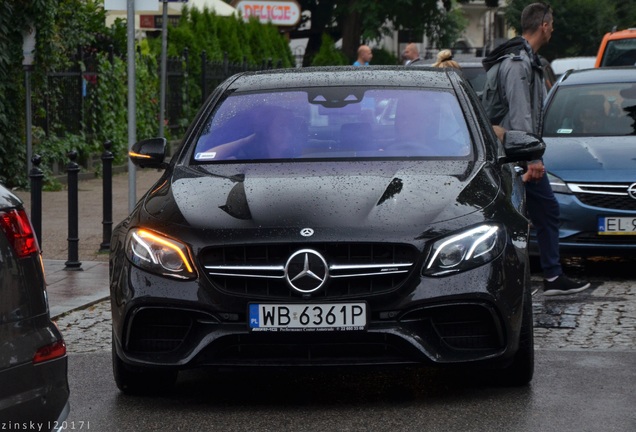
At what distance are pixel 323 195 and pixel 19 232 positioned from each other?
6.95ft

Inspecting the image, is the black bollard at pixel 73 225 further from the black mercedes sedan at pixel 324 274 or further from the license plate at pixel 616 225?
the black mercedes sedan at pixel 324 274

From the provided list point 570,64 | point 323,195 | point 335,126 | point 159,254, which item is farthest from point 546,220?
point 570,64

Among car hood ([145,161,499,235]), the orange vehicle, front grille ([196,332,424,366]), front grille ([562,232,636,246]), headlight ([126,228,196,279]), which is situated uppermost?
the orange vehicle

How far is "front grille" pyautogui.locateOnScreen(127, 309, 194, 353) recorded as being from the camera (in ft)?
20.6

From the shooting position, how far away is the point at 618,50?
880 inches

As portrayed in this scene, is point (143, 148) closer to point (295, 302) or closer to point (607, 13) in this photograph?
point (295, 302)

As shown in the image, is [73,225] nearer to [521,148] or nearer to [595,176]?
[595,176]

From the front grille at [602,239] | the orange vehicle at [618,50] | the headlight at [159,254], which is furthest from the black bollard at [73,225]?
the orange vehicle at [618,50]

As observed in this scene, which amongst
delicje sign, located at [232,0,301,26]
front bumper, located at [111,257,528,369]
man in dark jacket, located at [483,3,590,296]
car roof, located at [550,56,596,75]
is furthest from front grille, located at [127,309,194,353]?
delicje sign, located at [232,0,301,26]

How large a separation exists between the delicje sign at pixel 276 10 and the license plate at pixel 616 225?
4268 cm

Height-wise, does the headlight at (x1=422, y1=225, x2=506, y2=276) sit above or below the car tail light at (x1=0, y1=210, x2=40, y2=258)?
below

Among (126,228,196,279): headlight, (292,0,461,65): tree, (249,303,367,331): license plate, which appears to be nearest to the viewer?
(249,303,367,331): license plate

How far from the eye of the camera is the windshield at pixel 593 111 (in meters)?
11.9

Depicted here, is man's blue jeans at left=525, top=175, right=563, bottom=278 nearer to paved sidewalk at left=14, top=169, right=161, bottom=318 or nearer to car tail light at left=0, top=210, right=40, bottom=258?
paved sidewalk at left=14, top=169, right=161, bottom=318
